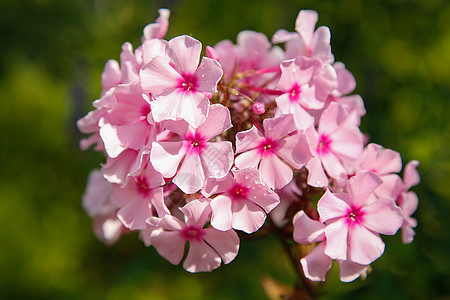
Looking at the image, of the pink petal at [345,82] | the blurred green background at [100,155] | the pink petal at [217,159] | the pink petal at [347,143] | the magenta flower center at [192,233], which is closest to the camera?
the pink petal at [217,159]

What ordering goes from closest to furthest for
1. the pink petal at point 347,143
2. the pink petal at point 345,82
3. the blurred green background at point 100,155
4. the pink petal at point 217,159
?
the pink petal at point 217,159 < the pink petal at point 347,143 < the pink petal at point 345,82 < the blurred green background at point 100,155

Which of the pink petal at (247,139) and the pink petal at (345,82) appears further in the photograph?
the pink petal at (345,82)

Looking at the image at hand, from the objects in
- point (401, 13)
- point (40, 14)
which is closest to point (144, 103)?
point (401, 13)

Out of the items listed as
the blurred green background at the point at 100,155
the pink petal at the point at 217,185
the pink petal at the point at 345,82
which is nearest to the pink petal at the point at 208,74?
the pink petal at the point at 217,185

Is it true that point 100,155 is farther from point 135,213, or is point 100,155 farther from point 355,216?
point 355,216

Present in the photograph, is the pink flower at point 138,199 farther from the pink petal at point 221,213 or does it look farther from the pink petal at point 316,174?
the pink petal at point 316,174

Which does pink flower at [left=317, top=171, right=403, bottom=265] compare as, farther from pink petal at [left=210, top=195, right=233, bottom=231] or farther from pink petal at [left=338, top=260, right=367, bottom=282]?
pink petal at [left=210, top=195, right=233, bottom=231]

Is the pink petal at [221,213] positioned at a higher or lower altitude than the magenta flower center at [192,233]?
higher

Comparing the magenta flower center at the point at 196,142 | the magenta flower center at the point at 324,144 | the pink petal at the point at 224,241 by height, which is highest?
the magenta flower center at the point at 196,142
